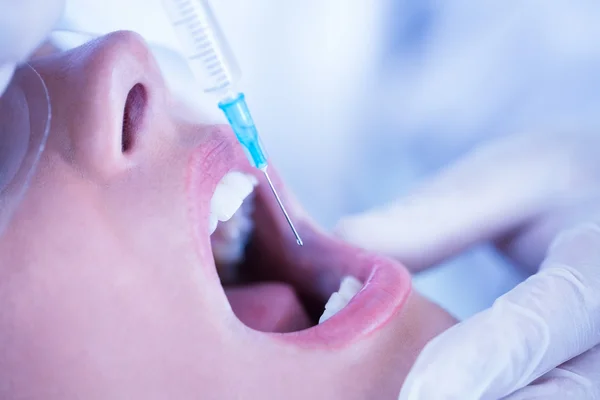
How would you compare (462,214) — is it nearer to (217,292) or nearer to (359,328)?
(359,328)

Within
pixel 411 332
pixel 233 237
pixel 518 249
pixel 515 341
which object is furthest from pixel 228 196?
pixel 518 249

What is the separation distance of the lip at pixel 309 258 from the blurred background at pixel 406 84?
0.35 m

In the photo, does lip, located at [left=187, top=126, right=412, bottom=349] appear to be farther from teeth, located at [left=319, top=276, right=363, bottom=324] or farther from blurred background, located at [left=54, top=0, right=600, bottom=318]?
blurred background, located at [left=54, top=0, right=600, bottom=318]

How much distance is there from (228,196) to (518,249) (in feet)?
1.76

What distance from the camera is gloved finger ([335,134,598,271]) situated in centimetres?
95

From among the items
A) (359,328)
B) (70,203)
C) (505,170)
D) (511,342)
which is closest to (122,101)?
(70,203)

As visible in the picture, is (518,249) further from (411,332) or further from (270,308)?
(270,308)

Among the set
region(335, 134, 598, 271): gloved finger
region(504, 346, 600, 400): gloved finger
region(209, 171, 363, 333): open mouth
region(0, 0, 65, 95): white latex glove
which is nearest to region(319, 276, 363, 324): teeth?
region(209, 171, 363, 333): open mouth

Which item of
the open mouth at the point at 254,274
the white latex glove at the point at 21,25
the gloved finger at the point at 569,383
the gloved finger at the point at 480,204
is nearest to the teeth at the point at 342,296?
the open mouth at the point at 254,274

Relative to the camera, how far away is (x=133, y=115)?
67 centimetres

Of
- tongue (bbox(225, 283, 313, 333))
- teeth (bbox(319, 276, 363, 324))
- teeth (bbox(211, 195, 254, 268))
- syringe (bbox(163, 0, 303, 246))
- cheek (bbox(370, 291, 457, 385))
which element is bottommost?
cheek (bbox(370, 291, 457, 385))

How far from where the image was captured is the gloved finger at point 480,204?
951mm

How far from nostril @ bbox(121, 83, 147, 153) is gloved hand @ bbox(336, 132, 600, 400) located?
415 mm

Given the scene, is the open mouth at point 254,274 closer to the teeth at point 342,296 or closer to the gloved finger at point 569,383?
the teeth at point 342,296
